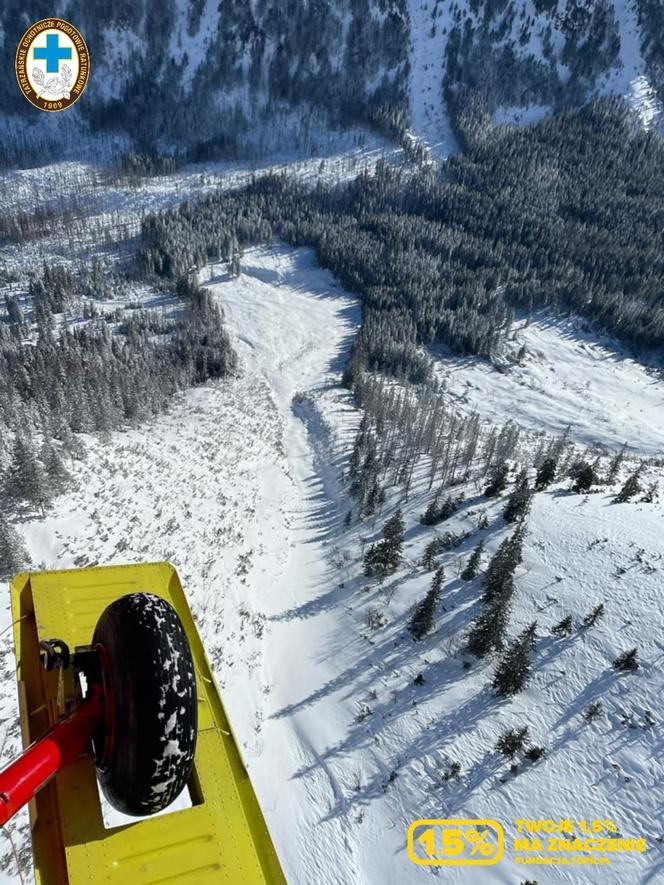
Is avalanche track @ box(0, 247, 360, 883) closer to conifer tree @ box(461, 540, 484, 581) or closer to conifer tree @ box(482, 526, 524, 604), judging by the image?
conifer tree @ box(461, 540, 484, 581)

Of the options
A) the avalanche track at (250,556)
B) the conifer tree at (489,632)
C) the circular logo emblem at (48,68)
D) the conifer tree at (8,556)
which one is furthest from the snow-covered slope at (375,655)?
the circular logo emblem at (48,68)

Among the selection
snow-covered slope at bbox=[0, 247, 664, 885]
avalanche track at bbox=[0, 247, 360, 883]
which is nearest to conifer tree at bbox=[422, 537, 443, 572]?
snow-covered slope at bbox=[0, 247, 664, 885]

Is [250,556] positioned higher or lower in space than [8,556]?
lower

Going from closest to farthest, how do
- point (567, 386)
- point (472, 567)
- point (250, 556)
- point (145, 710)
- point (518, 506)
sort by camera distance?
1. point (145, 710)
2. point (472, 567)
3. point (250, 556)
4. point (518, 506)
5. point (567, 386)

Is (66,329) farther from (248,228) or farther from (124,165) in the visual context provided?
(124,165)

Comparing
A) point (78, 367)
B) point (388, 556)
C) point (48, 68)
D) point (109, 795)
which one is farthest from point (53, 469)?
point (78, 367)

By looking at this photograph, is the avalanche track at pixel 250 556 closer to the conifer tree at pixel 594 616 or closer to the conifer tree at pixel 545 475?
the conifer tree at pixel 594 616

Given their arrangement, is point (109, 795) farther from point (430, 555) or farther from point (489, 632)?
point (430, 555)

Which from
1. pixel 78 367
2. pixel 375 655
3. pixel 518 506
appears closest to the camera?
pixel 375 655
